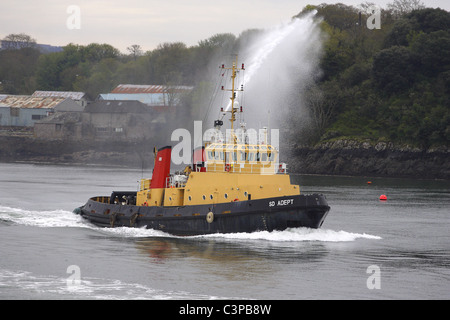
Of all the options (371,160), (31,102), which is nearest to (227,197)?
(371,160)

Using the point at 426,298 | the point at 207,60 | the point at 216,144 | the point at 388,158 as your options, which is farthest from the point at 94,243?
the point at 207,60

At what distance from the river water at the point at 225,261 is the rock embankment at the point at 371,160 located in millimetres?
40629

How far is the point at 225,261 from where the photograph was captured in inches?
1056

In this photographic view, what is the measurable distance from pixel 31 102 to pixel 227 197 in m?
104

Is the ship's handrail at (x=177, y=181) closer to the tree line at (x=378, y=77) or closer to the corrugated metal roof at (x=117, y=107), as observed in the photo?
the tree line at (x=378, y=77)

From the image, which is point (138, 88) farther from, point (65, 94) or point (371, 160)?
point (371, 160)

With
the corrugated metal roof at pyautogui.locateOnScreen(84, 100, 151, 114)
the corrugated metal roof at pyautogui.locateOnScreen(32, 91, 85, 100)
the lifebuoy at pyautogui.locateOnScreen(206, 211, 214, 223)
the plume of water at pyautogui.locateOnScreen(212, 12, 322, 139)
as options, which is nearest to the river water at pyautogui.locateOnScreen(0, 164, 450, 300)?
the lifebuoy at pyautogui.locateOnScreen(206, 211, 214, 223)

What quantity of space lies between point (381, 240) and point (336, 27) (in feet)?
255

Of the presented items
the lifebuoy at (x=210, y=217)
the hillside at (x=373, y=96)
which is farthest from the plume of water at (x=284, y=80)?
the lifebuoy at (x=210, y=217)

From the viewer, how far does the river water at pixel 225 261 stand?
22.7m

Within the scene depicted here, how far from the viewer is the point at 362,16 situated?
110m

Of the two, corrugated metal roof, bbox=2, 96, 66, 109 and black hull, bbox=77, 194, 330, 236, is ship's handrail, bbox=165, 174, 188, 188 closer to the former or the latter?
black hull, bbox=77, 194, 330, 236

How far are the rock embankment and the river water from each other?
1600 inches
